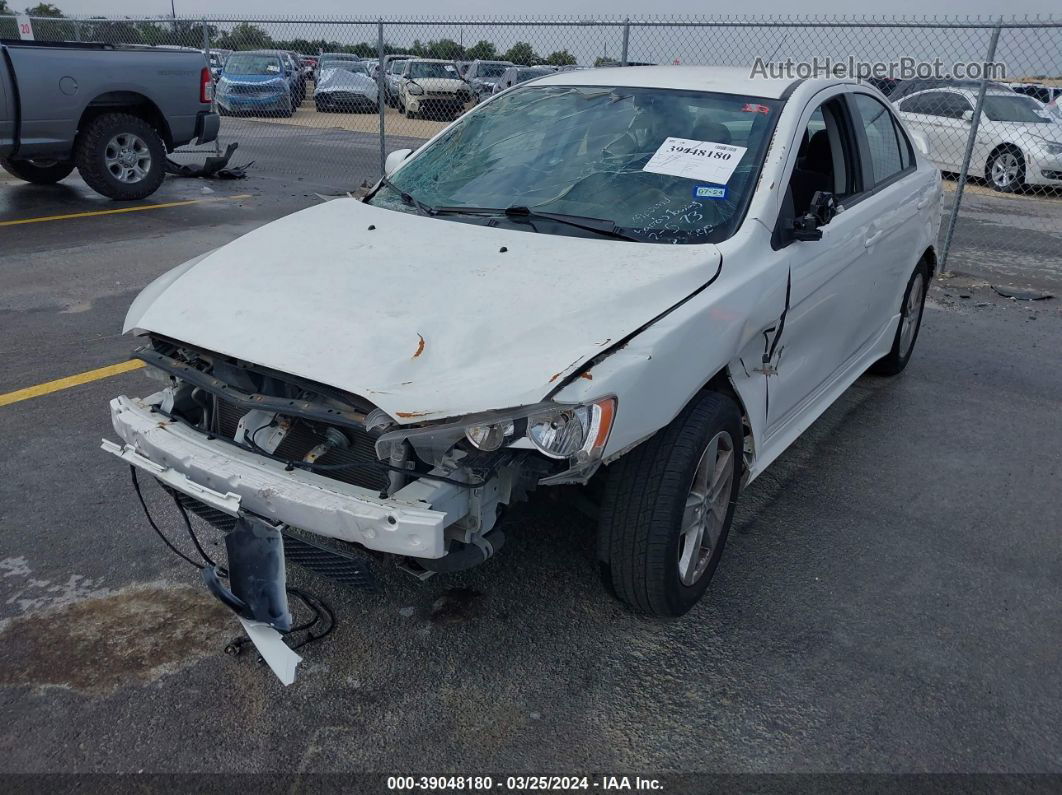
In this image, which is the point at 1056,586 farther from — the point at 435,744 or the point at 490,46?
the point at 490,46

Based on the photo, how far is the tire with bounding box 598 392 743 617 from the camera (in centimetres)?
286

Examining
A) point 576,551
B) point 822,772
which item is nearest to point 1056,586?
point 822,772

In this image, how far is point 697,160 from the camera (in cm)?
365

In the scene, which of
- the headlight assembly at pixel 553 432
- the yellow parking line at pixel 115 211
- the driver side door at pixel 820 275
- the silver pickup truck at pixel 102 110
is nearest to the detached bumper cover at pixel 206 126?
the silver pickup truck at pixel 102 110

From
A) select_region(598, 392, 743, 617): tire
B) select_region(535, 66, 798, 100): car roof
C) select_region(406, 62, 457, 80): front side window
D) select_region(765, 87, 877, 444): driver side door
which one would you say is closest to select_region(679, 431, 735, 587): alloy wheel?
select_region(598, 392, 743, 617): tire

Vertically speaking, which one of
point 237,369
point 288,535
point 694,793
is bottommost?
point 694,793

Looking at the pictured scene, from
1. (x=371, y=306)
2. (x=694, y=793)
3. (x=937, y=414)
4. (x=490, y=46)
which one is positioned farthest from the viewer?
(x=490, y=46)

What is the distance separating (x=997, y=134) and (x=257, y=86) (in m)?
13.9

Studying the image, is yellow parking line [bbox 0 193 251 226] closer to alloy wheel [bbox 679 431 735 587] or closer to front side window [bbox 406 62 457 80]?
front side window [bbox 406 62 457 80]

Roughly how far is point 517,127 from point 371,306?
1.69m

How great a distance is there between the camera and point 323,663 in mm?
2951

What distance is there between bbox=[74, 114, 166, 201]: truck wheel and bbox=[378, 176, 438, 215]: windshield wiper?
7.37m

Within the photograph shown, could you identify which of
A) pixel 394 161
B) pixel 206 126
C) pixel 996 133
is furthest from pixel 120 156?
pixel 996 133

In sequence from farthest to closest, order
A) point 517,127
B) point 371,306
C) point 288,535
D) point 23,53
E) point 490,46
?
point 490,46
point 23,53
point 517,127
point 371,306
point 288,535
